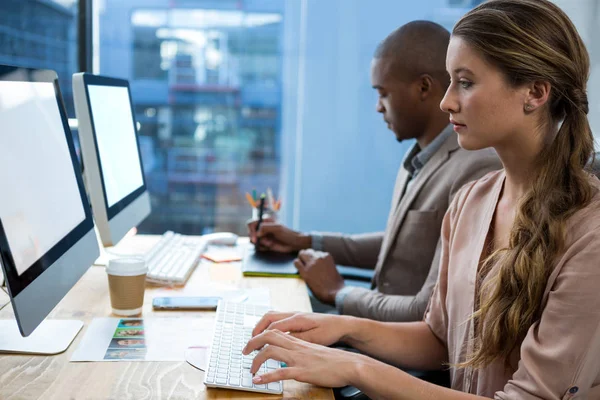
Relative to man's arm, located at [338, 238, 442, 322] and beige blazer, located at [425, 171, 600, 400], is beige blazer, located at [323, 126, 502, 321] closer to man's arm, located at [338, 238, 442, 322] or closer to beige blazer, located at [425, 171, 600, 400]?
man's arm, located at [338, 238, 442, 322]

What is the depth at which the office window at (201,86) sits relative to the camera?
2.81m

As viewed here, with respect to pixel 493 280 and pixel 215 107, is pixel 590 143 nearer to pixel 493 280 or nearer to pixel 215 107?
pixel 493 280

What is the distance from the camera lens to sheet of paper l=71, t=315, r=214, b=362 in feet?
3.50

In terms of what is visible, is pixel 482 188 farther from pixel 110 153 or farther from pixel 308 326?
pixel 110 153

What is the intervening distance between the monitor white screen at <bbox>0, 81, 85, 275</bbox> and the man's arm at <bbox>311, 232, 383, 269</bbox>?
0.99m

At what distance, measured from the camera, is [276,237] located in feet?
6.68

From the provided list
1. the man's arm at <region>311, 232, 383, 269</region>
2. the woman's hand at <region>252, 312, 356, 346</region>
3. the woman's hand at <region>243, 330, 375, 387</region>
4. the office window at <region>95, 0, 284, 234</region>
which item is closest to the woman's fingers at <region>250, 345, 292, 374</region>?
the woman's hand at <region>243, 330, 375, 387</region>

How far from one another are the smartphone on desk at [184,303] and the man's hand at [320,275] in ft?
1.24

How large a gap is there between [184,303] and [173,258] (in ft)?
1.19

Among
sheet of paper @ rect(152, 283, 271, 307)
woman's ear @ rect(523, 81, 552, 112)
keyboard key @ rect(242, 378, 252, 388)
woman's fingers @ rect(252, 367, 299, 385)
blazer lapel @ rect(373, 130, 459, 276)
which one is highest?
woman's ear @ rect(523, 81, 552, 112)

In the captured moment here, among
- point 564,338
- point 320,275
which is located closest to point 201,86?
point 320,275

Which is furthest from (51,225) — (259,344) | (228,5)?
(228,5)

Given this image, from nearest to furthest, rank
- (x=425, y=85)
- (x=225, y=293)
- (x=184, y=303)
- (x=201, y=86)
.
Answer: (x=184, y=303) < (x=225, y=293) < (x=425, y=85) < (x=201, y=86)

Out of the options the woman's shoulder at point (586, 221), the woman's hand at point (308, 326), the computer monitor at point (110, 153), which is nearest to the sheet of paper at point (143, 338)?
the woman's hand at point (308, 326)
